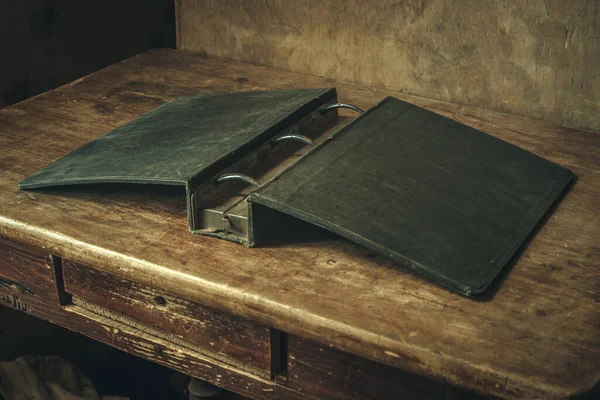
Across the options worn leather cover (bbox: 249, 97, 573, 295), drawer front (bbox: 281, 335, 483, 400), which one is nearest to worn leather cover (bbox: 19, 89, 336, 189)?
worn leather cover (bbox: 249, 97, 573, 295)

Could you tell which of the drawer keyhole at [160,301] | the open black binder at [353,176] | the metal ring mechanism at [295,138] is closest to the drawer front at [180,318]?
the drawer keyhole at [160,301]

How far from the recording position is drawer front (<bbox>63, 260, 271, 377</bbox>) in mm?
967

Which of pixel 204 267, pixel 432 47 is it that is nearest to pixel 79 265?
pixel 204 267

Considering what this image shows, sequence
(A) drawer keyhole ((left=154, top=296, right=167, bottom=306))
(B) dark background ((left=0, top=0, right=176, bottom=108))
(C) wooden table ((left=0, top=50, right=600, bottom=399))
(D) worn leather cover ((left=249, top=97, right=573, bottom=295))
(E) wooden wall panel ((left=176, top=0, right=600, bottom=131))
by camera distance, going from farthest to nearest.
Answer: (B) dark background ((left=0, top=0, right=176, bottom=108))
(E) wooden wall panel ((left=176, top=0, right=600, bottom=131))
(A) drawer keyhole ((left=154, top=296, right=167, bottom=306))
(D) worn leather cover ((left=249, top=97, right=573, bottom=295))
(C) wooden table ((left=0, top=50, right=600, bottom=399))

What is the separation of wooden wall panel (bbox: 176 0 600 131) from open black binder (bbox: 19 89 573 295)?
30 centimetres

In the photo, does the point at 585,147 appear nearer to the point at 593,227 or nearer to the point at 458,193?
the point at 593,227

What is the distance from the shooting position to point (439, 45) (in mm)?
1503

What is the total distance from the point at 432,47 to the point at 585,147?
1.22 ft

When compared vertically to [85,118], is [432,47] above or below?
above

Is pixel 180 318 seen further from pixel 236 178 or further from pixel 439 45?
pixel 439 45

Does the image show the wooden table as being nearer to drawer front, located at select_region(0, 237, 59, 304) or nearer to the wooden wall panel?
drawer front, located at select_region(0, 237, 59, 304)

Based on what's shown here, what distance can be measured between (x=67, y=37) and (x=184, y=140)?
3.10ft

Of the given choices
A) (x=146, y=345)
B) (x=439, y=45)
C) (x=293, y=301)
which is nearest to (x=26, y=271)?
(x=146, y=345)

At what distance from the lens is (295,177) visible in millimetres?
A: 979
